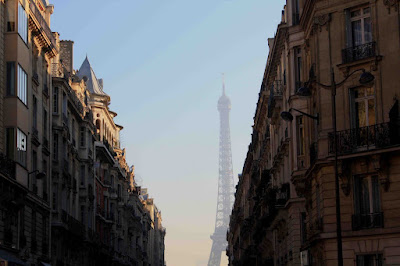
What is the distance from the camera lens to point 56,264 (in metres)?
64.3

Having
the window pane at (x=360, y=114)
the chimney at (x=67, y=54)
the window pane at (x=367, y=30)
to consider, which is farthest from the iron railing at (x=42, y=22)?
the window pane at (x=360, y=114)

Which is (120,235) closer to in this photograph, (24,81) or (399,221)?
(24,81)

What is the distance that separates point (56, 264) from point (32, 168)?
12.4m

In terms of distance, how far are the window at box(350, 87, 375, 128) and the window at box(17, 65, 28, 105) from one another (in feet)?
67.6

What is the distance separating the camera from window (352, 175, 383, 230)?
35625 millimetres

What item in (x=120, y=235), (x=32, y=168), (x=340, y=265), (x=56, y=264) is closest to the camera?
(x=340, y=265)

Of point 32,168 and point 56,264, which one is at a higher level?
point 32,168

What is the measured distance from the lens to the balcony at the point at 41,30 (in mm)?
53250

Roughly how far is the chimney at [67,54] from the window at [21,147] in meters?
28.9

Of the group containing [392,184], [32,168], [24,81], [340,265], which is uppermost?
[24,81]

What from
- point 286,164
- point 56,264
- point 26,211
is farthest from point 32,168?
point 286,164

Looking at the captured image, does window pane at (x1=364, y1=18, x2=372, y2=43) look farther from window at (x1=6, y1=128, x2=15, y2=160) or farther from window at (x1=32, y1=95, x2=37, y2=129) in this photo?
window at (x1=32, y1=95, x2=37, y2=129)

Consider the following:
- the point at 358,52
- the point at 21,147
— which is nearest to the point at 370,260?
the point at 358,52

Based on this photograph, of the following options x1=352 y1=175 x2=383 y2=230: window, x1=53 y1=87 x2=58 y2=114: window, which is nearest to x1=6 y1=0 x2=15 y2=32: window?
x1=53 y1=87 x2=58 y2=114: window
